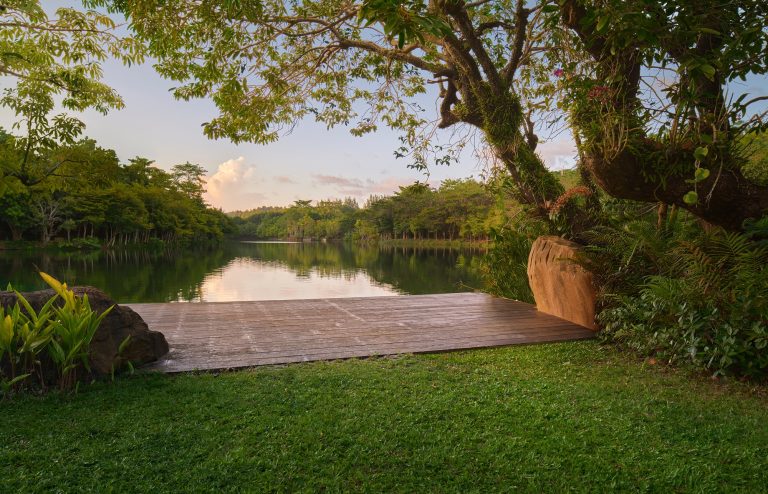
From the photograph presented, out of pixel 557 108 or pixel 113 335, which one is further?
pixel 557 108

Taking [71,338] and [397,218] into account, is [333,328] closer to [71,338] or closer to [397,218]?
[71,338]

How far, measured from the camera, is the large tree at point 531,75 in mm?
2475

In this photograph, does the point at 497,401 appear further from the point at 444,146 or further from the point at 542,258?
the point at 444,146

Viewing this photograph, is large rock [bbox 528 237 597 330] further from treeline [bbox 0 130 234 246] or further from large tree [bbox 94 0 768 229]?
treeline [bbox 0 130 234 246]

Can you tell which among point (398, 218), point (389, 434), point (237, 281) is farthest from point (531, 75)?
point (398, 218)

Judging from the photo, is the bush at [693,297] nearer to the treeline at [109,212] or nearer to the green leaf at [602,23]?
the green leaf at [602,23]

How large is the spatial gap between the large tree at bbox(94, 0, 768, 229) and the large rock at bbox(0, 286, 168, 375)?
2352mm

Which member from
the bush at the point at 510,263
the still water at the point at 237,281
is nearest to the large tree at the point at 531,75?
the bush at the point at 510,263

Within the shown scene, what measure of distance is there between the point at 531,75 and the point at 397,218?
154 ft

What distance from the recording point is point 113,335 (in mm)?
3219

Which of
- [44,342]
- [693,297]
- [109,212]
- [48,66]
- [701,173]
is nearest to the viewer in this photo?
[701,173]

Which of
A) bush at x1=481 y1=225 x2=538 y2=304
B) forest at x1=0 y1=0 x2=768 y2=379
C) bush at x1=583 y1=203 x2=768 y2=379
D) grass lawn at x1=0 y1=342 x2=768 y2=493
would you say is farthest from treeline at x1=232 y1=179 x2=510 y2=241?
grass lawn at x1=0 y1=342 x2=768 y2=493

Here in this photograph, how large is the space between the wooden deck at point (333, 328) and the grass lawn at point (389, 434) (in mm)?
450

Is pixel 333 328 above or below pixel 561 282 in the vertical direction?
below
